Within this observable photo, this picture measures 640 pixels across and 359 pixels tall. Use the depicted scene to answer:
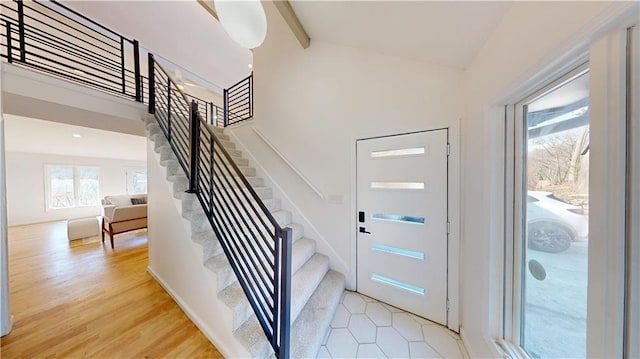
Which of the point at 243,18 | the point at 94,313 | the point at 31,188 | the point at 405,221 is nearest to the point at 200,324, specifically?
the point at 94,313

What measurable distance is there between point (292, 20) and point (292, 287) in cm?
275

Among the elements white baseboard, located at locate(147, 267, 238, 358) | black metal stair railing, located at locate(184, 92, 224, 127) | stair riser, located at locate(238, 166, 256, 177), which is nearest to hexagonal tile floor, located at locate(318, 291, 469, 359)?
white baseboard, located at locate(147, 267, 238, 358)

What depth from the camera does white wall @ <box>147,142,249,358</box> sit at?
5.11 feet

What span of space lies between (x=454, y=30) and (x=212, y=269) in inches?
98.5

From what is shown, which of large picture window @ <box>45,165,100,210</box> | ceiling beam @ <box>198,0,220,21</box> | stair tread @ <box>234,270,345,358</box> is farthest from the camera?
large picture window @ <box>45,165,100,210</box>

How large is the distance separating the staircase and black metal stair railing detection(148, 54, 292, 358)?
11cm

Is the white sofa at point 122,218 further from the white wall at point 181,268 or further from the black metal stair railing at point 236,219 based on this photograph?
the black metal stair railing at point 236,219

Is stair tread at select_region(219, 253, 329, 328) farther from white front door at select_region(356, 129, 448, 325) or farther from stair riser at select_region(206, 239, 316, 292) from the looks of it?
white front door at select_region(356, 129, 448, 325)

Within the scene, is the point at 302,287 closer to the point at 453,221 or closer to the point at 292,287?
the point at 292,287

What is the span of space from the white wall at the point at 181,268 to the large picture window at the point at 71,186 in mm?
7437

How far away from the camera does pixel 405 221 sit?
2.03 m

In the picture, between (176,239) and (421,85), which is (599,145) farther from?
(176,239)

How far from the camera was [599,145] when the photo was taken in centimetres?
68

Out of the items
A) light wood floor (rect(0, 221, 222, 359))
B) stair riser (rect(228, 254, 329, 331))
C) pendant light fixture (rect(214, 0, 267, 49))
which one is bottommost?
light wood floor (rect(0, 221, 222, 359))
